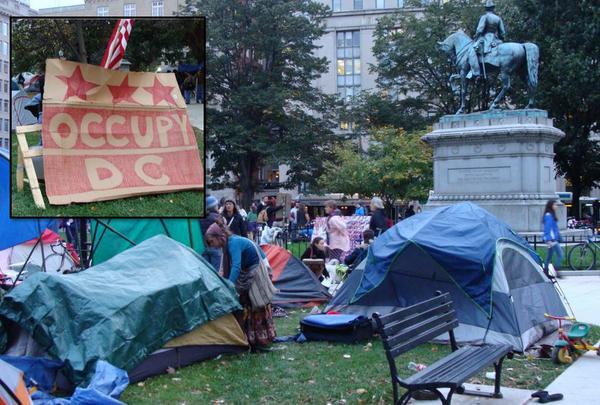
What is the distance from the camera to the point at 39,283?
7.05 meters

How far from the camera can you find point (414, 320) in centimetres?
641

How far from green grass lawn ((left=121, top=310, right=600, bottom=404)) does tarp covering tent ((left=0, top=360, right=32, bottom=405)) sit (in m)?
1.89

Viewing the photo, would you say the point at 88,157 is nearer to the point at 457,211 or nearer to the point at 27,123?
the point at 27,123

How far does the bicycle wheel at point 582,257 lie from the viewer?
16975 millimetres

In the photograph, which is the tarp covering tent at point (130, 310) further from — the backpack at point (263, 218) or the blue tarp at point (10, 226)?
the backpack at point (263, 218)

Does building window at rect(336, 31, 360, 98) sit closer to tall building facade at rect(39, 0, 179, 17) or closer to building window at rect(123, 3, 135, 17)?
tall building facade at rect(39, 0, 179, 17)

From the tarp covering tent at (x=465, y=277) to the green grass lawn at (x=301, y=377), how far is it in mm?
539

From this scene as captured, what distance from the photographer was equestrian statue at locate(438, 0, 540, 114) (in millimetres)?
22219

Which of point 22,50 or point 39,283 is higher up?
point 22,50

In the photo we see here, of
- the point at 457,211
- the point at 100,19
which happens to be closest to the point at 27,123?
the point at 100,19

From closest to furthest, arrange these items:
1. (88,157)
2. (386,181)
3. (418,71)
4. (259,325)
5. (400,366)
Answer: (88,157), (400,366), (259,325), (386,181), (418,71)

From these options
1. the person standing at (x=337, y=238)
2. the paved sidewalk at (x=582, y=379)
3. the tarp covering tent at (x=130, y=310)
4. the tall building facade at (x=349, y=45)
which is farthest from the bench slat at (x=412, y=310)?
the tall building facade at (x=349, y=45)

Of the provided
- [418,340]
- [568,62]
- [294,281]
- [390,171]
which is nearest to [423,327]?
[418,340]

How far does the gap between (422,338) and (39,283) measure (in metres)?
3.64
